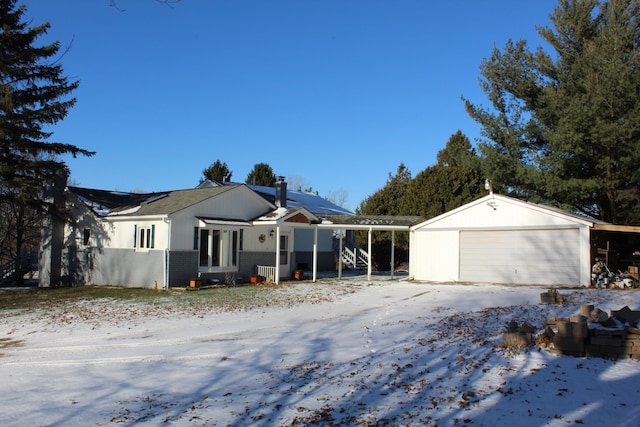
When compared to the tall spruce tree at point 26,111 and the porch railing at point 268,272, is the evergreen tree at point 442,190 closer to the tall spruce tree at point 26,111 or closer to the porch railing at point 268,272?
the porch railing at point 268,272

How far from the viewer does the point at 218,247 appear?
2362 cm

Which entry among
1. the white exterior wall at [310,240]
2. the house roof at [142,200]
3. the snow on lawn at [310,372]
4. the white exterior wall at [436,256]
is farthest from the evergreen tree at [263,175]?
the snow on lawn at [310,372]

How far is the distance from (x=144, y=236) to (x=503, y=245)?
15232mm

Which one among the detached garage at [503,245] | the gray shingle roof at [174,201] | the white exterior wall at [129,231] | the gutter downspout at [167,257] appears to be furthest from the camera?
the gray shingle roof at [174,201]

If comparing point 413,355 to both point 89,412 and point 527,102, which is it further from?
point 527,102

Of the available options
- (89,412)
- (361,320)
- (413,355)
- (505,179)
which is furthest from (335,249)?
(89,412)

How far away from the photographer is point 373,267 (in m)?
34.0

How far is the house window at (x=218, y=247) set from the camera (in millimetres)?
23062

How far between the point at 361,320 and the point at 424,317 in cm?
159

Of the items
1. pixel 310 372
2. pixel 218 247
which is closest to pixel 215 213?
pixel 218 247

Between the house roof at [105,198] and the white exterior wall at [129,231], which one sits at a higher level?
the house roof at [105,198]

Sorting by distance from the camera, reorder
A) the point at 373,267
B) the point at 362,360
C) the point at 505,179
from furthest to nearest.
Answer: the point at 373,267, the point at 505,179, the point at 362,360

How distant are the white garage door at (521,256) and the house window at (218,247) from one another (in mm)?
10160

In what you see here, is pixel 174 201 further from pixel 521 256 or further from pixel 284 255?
pixel 521 256
